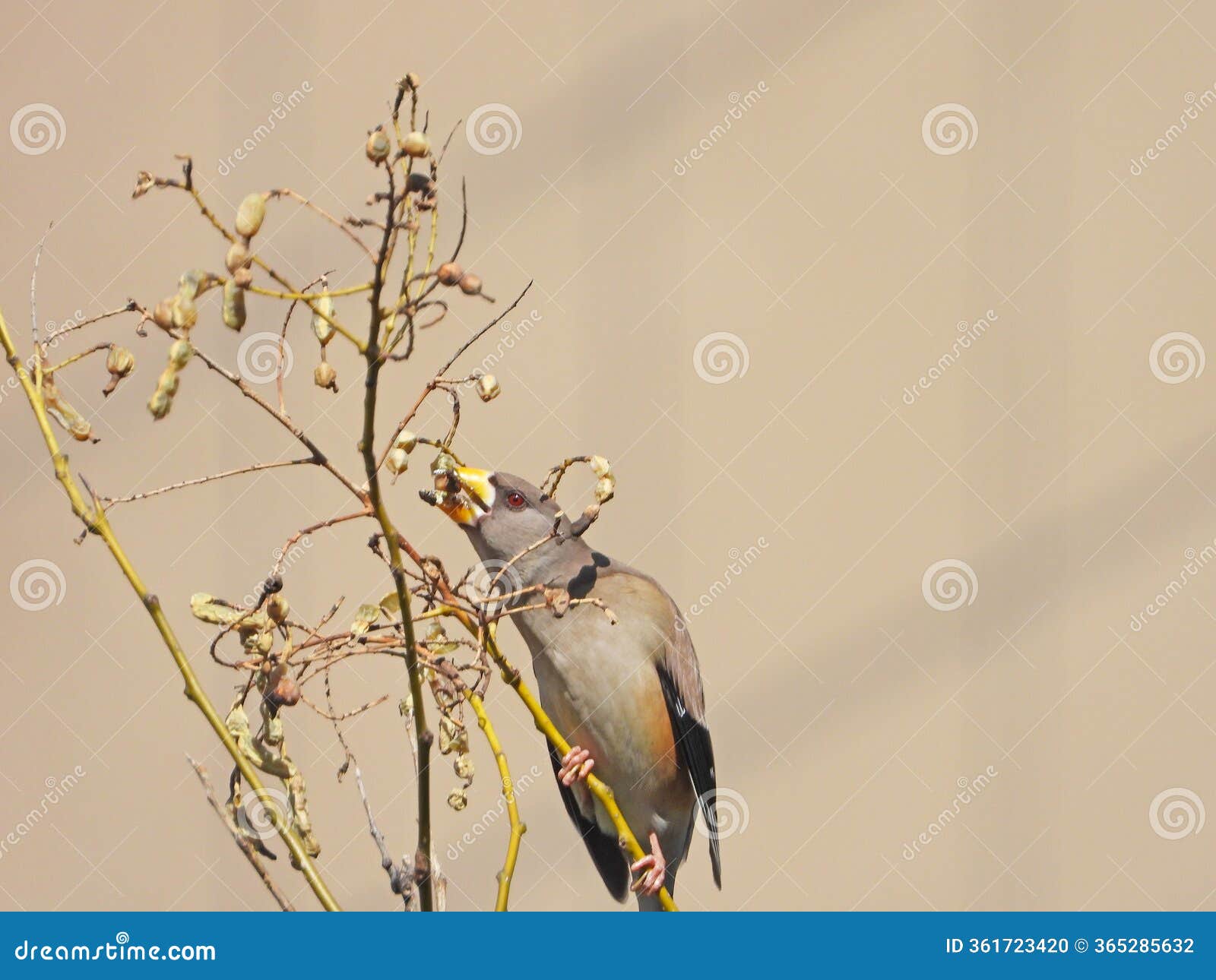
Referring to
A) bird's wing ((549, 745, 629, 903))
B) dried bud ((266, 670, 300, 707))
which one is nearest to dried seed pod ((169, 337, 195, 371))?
dried bud ((266, 670, 300, 707))

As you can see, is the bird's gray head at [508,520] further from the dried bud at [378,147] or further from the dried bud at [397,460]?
the dried bud at [378,147]

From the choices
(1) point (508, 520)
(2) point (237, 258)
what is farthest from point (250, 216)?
(1) point (508, 520)

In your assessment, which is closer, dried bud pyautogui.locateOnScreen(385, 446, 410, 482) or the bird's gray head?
dried bud pyautogui.locateOnScreen(385, 446, 410, 482)

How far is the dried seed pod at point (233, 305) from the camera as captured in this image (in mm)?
822

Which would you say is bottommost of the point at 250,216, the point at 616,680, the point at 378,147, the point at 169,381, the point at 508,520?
the point at 616,680

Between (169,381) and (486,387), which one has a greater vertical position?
(486,387)

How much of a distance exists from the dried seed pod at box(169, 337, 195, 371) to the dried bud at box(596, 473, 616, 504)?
430mm

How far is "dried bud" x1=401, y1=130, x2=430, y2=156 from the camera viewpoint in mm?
848

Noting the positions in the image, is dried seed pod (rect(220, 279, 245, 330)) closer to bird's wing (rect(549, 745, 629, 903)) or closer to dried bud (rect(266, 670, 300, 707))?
dried bud (rect(266, 670, 300, 707))

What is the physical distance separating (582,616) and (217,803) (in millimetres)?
1300

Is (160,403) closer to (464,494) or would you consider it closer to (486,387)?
(486,387)

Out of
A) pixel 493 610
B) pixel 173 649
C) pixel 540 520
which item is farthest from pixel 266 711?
pixel 540 520

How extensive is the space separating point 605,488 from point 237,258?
1.47 feet

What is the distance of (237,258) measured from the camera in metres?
0.81
